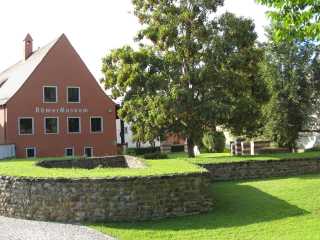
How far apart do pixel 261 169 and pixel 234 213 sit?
26.0 feet

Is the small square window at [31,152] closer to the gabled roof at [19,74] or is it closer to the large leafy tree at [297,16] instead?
the gabled roof at [19,74]

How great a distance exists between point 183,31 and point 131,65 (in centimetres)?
315

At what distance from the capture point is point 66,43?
134 ft

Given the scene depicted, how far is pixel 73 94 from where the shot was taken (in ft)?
136

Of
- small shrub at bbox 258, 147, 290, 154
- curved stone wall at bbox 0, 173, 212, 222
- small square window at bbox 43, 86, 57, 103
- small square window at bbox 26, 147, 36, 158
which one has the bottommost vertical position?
curved stone wall at bbox 0, 173, 212, 222

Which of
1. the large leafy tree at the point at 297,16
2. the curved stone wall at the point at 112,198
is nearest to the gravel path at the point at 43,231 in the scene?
the curved stone wall at the point at 112,198

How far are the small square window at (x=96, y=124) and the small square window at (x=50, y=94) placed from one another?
3.50 m

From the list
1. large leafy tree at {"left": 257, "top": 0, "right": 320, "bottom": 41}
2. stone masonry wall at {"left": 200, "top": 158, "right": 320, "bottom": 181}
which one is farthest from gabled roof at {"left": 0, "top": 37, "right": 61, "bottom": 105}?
large leafy tree at {"left": 257, "top": 0, "right": 320, "bottom": 41}

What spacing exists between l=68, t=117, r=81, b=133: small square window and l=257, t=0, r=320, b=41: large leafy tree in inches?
1206

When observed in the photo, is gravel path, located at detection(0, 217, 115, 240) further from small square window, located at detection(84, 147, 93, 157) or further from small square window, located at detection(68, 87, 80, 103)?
small square window, located at detection(84, 147, 93, 157)

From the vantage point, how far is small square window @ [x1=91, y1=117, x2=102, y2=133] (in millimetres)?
42406

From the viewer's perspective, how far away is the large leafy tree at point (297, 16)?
11641 mm

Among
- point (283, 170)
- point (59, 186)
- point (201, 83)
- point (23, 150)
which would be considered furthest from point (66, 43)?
point (59, 186)

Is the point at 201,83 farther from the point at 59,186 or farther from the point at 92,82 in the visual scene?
the point at 92,82
